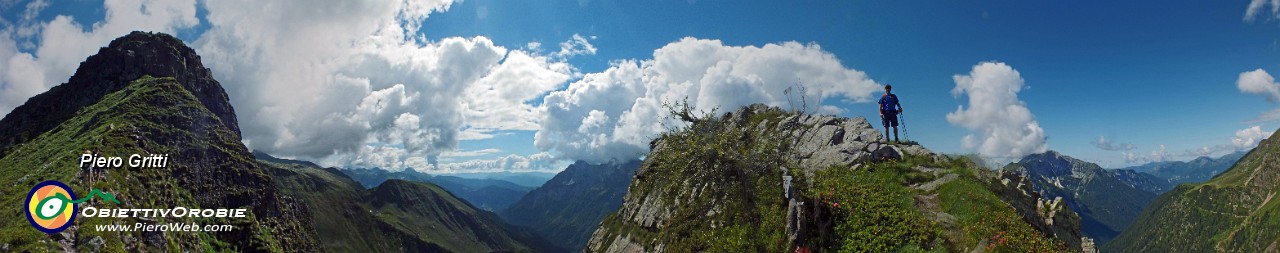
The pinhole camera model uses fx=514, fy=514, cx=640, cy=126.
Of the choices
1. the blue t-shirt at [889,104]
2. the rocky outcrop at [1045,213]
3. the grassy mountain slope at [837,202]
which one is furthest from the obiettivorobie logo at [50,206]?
the rocky outcrop at [1045,213]

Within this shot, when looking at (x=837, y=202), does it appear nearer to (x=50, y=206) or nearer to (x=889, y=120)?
(x=889, y=120)

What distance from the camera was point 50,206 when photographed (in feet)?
179

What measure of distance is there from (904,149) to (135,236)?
186664 mm

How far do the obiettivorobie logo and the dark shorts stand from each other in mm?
76678

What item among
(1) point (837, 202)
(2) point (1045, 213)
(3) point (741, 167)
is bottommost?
(2) point (1045, 213)

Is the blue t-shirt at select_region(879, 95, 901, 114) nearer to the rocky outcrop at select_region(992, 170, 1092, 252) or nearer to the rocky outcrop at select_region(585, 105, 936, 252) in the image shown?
the rocky outcrop at select_region(585, 105, 936, 252)

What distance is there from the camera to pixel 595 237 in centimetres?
5466

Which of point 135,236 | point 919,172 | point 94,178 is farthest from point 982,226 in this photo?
point 94,178

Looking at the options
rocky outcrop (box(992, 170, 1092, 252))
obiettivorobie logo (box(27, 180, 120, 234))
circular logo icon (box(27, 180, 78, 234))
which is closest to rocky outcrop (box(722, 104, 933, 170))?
rocky outcrop (box(992, 170, 1092, 252))

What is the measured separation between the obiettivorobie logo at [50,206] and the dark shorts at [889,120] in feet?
252

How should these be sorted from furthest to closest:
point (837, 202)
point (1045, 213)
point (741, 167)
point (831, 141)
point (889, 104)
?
point (831, 141) < point (889, 104) < point (741, 167) < point (837, 202) < point (1045, 213)

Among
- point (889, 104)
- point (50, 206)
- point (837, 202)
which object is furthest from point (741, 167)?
point (50, 206)

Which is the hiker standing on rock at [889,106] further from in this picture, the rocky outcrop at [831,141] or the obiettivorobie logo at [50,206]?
the obiettivorobie logo at [50,206]

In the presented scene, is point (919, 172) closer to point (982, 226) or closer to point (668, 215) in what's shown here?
point (982, 226)
